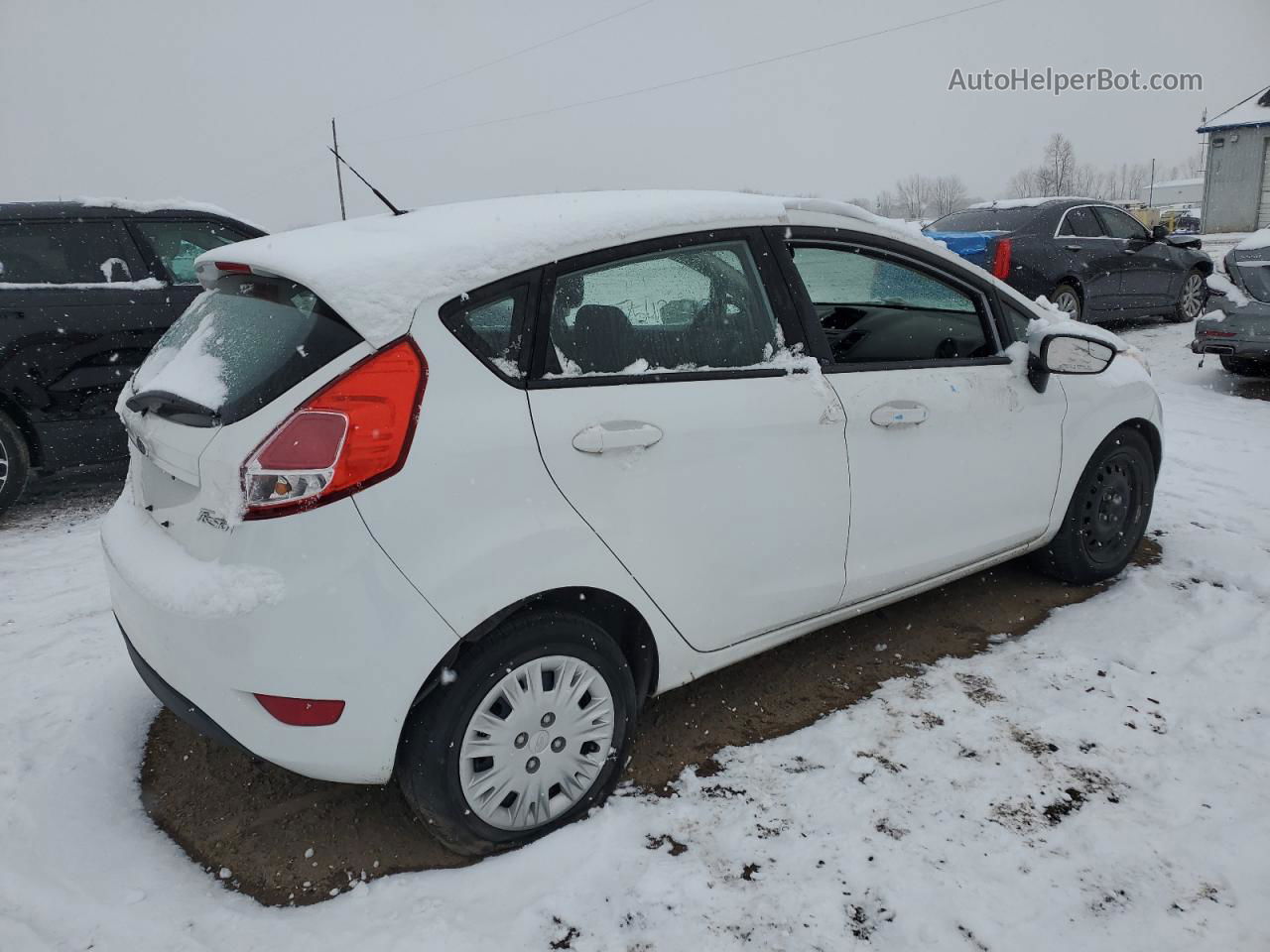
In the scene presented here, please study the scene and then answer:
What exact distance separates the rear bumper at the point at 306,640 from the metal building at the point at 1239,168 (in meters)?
36.0

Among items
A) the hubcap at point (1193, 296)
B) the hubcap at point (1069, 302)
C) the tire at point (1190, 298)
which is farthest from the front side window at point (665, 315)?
the hubcap at point (1193, 296)

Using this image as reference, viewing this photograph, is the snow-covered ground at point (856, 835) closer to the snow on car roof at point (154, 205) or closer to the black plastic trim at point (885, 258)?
the black plastic trim at point (885, 258)

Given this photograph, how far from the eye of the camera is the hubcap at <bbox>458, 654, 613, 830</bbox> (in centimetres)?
205

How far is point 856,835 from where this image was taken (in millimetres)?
2205

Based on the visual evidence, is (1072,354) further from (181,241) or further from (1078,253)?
(1078,253)

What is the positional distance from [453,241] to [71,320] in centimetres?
399

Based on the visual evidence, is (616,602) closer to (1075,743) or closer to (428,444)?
(428,444)


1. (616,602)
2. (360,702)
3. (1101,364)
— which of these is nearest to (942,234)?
(1101,364)

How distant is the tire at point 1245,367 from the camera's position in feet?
25.7

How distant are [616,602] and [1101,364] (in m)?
2.17

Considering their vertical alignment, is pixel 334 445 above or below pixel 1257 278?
above

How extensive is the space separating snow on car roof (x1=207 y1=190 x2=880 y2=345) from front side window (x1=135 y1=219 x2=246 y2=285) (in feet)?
11.3

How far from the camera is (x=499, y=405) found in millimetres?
1965

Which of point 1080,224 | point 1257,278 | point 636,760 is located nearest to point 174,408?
point 636,760
